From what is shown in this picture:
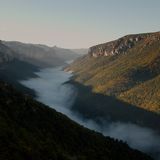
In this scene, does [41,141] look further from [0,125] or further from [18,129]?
[0,125]

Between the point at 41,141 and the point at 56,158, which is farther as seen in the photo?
the point at 41,141

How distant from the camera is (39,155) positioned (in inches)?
6373

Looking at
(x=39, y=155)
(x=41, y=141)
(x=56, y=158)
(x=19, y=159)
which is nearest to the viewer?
(x=19, y=159)

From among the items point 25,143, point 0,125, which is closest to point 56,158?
point 25,143

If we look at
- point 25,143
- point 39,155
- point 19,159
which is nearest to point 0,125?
point 25,143

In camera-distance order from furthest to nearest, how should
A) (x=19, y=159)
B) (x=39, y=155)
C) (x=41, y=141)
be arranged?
(x=41, y=141) → (x=39, y=155) → (x=19, y=159)

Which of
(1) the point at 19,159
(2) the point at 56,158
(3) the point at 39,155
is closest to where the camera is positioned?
(1) the point at 19,159

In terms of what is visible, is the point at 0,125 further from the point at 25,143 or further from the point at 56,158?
the point at 56,158

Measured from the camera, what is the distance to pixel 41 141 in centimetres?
19812

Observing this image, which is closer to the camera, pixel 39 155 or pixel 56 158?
pixel 39 155

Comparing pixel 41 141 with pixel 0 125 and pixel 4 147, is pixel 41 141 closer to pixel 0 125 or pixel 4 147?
pixel 0 125

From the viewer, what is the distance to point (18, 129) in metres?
200

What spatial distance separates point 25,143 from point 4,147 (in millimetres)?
21209

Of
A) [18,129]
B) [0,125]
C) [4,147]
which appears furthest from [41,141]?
[4,147]
